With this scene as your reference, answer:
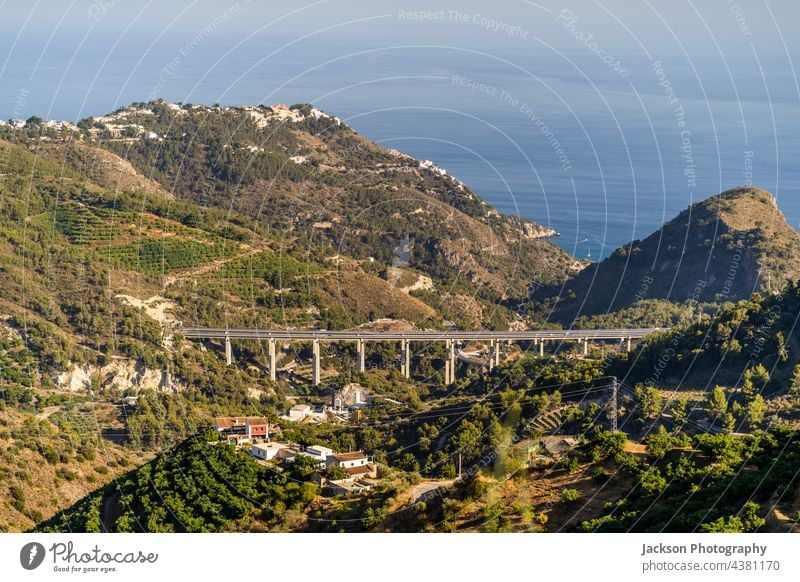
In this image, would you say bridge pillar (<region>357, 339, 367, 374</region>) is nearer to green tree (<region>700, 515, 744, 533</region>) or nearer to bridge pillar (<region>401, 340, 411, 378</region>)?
bridge pillar (<region>401, 340, 411, 378</region>)

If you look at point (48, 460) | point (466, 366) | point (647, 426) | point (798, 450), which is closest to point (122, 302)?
point (466, 366)

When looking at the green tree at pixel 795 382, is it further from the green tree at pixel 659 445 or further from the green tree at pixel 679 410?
the green tree at pixel 659 445

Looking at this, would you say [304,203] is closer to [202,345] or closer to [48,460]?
[202,345]

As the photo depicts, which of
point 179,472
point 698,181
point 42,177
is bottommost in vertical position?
point 179,472

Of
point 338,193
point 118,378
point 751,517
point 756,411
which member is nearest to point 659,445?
point 751,517

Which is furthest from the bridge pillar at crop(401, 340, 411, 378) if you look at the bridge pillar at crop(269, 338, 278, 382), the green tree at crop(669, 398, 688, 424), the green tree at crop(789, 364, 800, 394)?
the green tree at crop(789, 364, 800, 394)

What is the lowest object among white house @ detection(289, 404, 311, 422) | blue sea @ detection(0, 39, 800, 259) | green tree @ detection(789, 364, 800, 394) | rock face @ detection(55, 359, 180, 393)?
white house @ detection(289, 404, 311, 422)
